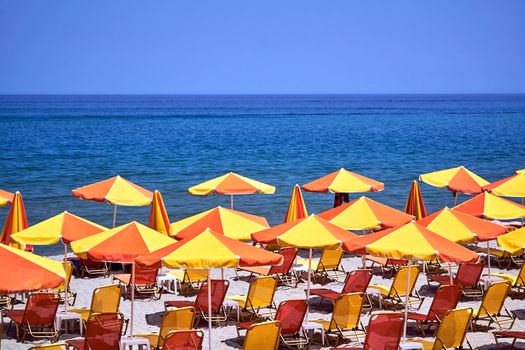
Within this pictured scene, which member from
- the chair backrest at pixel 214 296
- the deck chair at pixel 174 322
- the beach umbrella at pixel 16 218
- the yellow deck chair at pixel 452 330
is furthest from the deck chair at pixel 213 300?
the beach umbrella at pixel 16 218

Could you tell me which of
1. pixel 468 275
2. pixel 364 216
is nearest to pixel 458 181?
pixel 364 216

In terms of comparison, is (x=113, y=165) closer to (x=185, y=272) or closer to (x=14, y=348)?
(x=185, y=272)

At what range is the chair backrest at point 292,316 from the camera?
10.8 meters

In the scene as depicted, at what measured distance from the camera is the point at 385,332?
32.5 feet

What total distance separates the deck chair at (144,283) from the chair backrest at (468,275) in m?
4.81

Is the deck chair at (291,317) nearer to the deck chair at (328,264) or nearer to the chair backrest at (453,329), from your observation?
the chair backrest at (453,329)

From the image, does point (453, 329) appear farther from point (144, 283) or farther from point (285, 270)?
point (144, 283)

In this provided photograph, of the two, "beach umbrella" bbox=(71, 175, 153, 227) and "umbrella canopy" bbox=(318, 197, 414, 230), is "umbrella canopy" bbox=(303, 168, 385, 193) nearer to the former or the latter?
"umbrella canopy" bbox=(318, 197, 414, 230)

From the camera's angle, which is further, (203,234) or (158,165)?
(158,165)

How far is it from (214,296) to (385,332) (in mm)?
3123

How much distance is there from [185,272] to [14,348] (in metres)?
4.12

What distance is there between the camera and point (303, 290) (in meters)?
14.7

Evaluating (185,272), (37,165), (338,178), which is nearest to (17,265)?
(185,272)

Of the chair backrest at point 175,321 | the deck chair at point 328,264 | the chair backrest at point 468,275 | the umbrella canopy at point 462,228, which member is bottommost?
the deck chair at point 328,264
